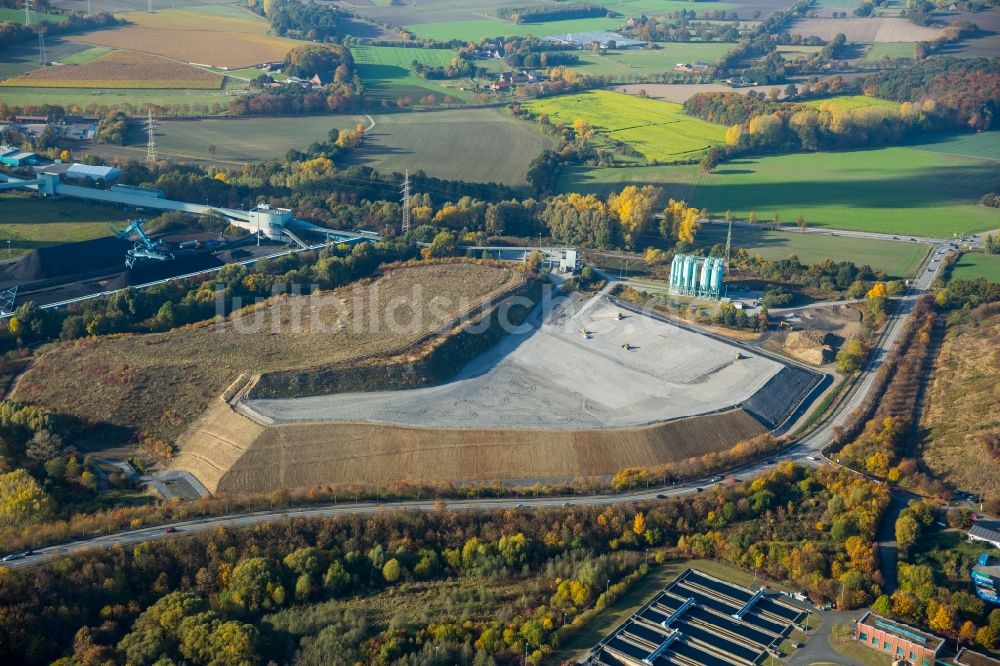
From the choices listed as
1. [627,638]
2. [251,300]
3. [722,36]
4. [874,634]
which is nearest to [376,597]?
[627,638]

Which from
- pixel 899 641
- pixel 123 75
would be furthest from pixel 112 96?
pixel 899 641

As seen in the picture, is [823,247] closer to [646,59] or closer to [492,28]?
[646,59]

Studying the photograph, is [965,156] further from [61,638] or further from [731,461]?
[61,638]

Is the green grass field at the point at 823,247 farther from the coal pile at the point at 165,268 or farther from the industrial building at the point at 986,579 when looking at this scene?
the coal pile at the point at 165,268

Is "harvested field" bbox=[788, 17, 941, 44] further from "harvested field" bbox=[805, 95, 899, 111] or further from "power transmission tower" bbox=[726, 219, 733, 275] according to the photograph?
"power transmission tower" bbox=[726, 219, 733, 275]

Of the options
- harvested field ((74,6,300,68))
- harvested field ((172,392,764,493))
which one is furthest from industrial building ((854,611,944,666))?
harvested field ((74,6,300,68))

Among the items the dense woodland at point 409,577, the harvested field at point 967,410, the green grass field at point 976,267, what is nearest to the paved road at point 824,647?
the dense woodland at point 409,577
